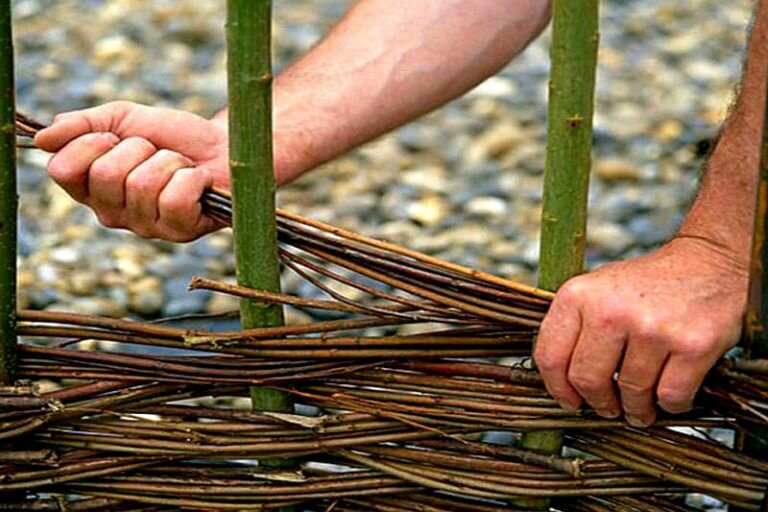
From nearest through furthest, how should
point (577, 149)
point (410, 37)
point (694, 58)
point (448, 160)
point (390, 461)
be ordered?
1. point (577, 149)
2. point (390, 461)
3. point (410, 37)
4. point (448, 160)
5. point (694, 58)

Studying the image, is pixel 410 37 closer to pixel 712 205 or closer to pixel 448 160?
pixel 712 205

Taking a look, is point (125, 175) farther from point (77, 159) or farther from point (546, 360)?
point (546, 360)

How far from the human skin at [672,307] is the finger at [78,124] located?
19.5 inches

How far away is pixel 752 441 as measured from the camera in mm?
1372

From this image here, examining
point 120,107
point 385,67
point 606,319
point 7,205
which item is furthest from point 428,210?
point 606,319

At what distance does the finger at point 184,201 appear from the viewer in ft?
4.61

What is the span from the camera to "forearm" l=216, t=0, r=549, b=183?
5.73 ft

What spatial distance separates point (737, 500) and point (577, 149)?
36cm

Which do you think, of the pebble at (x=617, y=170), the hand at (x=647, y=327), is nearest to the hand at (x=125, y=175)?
the hand at (x=647, y=327)

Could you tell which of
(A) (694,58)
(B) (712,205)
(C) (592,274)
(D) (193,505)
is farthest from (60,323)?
(A) (694,58)

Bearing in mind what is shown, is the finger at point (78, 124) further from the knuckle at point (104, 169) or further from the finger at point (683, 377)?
the finger at point (683, 377)

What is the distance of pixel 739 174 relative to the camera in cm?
136

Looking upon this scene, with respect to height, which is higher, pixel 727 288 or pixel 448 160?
pixel 448 160

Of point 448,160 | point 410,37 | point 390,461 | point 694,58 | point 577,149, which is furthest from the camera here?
point 694,58
